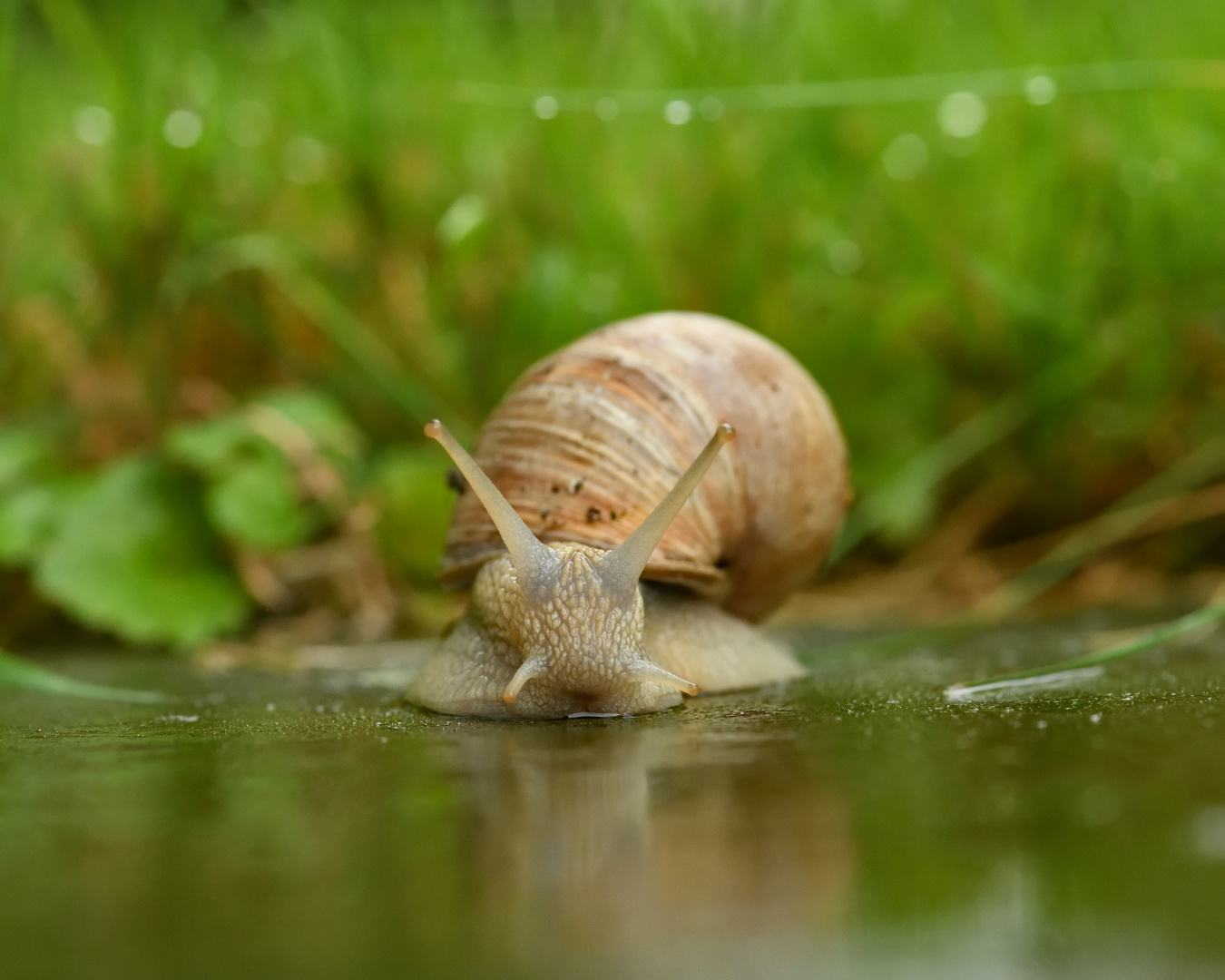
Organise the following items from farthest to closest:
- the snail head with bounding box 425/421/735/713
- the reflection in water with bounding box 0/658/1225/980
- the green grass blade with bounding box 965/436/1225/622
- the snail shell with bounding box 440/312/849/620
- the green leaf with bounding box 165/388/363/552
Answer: the green grass blade with bounding box 965/436/1225/622
the green leaf with bounding box 165/388/363/552
the snail shell with bounding box 440/312/849/620
the snail head with bounding box 425/421/735/713
the reflection in water with bounding box 0/658/1225/980

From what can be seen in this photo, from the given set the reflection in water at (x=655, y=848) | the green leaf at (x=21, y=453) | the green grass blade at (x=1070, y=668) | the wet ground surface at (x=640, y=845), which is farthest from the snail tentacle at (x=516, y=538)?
the green leaf at (x=21, y=453)

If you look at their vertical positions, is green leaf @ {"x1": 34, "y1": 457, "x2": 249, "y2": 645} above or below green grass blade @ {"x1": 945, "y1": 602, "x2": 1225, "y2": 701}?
above

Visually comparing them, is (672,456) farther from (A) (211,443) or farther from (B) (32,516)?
(B) (32,516)

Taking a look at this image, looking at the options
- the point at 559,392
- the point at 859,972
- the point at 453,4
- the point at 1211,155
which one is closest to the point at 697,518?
the point at 559,392

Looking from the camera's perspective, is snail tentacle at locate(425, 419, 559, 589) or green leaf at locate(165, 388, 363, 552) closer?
snail tentacle at locate(425, 419, 559, 589)

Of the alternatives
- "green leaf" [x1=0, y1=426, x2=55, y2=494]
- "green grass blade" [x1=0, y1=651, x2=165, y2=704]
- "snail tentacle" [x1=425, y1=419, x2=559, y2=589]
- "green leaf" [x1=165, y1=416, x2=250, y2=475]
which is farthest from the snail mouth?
"green leaf" [x1=0, y1=426, x2=55, y2=494]

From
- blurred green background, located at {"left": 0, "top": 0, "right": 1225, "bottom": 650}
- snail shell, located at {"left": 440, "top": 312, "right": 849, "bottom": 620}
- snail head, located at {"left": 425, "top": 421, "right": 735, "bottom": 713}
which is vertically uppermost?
blurred green background, located at {"left": 0, "top": 0, "right": 1225, "bottom": 650}

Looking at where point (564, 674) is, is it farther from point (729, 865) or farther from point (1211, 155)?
point (1211, 155)

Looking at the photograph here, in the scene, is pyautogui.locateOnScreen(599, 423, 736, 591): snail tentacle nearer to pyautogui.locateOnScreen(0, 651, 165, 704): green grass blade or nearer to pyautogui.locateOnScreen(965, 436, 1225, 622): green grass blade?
pyautogui.locateOnScreen(0, 651, 165, 704): green grass blade
